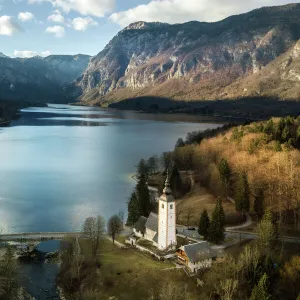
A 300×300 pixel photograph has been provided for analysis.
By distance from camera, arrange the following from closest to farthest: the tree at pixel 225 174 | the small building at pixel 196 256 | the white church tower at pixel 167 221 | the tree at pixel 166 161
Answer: the small building at pixel 196 256 < the white church tower at pixel 167 221 < the tree at pixel 225 174 < the tree at pixel 166 161

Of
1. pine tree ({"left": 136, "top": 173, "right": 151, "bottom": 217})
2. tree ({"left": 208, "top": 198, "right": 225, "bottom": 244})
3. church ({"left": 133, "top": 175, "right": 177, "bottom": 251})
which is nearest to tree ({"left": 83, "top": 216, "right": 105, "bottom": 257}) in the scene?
church ({"left": 133, "top": 175, "right": 177, "bottom": 251})

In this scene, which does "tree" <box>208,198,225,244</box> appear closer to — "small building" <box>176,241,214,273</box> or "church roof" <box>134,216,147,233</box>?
"small building" <box>176,241,214,273</box>

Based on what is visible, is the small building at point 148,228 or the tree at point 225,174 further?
the tree at point 225,174

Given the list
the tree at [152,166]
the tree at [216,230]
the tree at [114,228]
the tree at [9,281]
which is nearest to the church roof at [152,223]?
the tree at [114,228]

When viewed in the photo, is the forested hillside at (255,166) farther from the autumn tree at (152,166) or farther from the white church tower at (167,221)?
the white church tower at (167,221)

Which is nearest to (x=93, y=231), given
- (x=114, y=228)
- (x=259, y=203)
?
(x=114, y=228)

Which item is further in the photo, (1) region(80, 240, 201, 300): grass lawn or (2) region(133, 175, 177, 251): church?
(2) region(133, 175, 177, 251): church

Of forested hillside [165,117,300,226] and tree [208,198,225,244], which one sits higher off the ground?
forested hillside [165,117,300,226]
